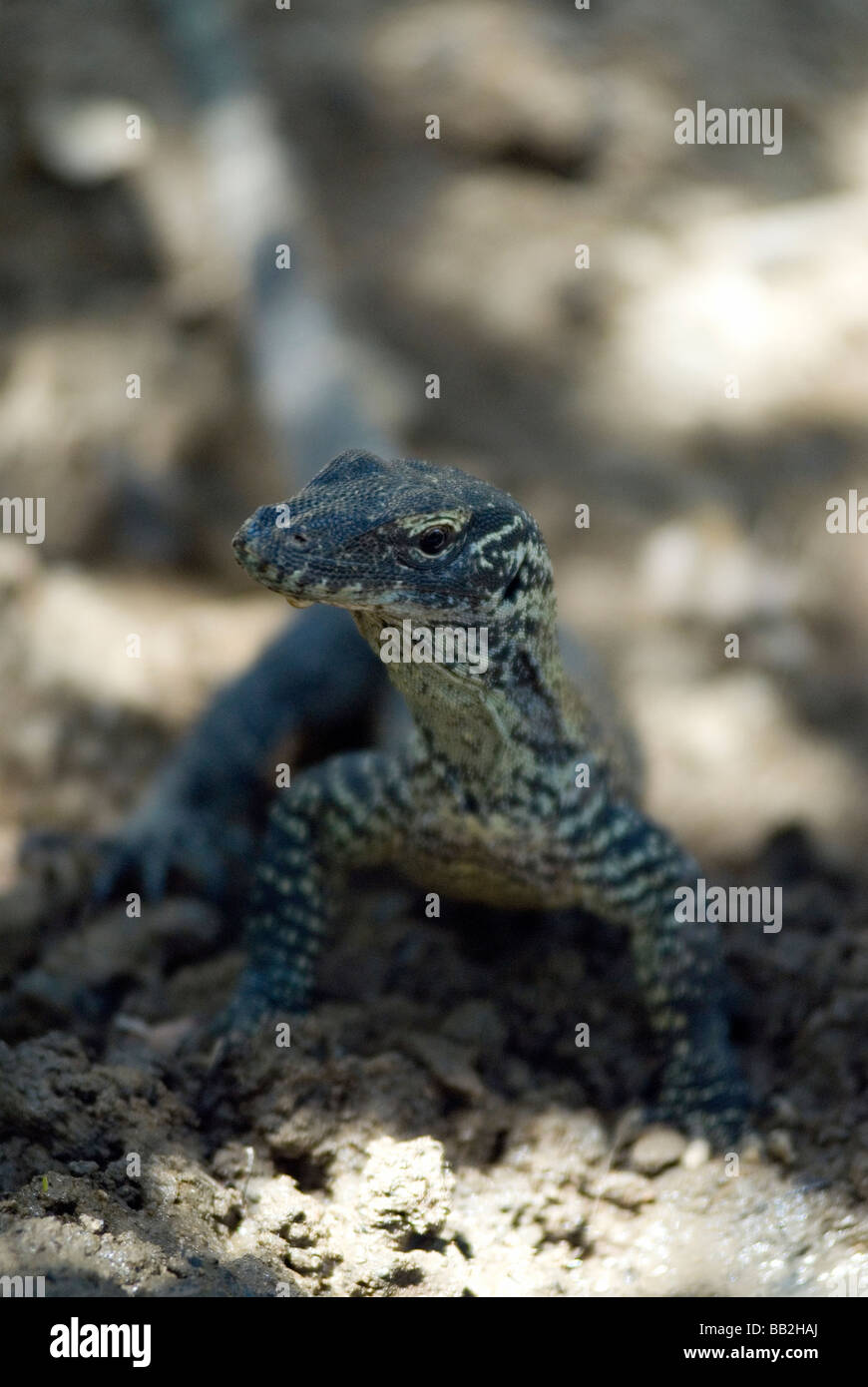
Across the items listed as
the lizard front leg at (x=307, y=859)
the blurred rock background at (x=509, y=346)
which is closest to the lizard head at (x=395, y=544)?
the lizard front leg at (x=307, y=859)

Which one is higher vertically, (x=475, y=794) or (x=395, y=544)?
(x=395, y=544)

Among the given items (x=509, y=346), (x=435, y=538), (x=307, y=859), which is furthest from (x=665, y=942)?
(x=509, y=346)

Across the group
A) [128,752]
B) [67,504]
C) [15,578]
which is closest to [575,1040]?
[128,752]

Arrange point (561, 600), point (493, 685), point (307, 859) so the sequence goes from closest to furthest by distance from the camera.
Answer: point (493, 685) < point (307, 859) < point (561, 600)

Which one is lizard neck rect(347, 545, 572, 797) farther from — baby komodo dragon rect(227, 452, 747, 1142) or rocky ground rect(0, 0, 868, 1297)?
rocky ground rect(0, 0, 868, 1297)

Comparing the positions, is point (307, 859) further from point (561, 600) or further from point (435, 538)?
point (561, 600)

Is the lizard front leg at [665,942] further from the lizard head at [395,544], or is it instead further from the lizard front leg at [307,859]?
the lizard head at [395,544]
